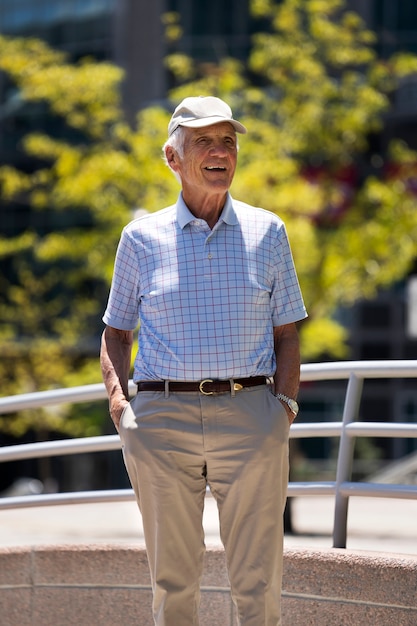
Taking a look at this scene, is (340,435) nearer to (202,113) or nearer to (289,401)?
(289,401)

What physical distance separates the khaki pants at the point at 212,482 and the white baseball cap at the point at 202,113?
0.89 metres

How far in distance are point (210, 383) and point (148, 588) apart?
5.05 feet

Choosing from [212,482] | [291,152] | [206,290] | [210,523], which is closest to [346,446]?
[212,482]

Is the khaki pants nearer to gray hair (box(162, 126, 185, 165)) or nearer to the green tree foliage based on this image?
gray hair (box(162, 126, 185, 165))

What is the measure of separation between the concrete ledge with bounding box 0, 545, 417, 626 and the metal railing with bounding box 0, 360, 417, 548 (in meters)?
0.22

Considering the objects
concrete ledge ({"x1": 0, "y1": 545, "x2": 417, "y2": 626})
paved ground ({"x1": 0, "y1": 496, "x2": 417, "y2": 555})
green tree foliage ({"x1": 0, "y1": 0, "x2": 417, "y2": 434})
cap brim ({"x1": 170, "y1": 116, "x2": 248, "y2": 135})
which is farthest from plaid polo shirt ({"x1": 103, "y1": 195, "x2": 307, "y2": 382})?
green tree foliage ({"x1": 0, "y1": 0, "x2": 417, "y2": 434})

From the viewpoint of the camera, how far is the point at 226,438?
3887mm

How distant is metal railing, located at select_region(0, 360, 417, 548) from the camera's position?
471 cm

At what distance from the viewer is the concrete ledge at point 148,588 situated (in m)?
4.63

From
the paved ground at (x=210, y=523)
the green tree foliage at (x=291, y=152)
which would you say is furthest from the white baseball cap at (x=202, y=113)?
the green tree foliage at (x=291, y=152)

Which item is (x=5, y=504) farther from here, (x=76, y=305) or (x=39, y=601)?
(x=76, y=305)

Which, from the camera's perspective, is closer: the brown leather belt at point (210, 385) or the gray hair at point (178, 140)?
the brown leather belt at point (210, 385)

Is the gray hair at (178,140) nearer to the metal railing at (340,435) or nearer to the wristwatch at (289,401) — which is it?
the wristwatch at (289,401)

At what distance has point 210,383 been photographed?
12.8 feet
